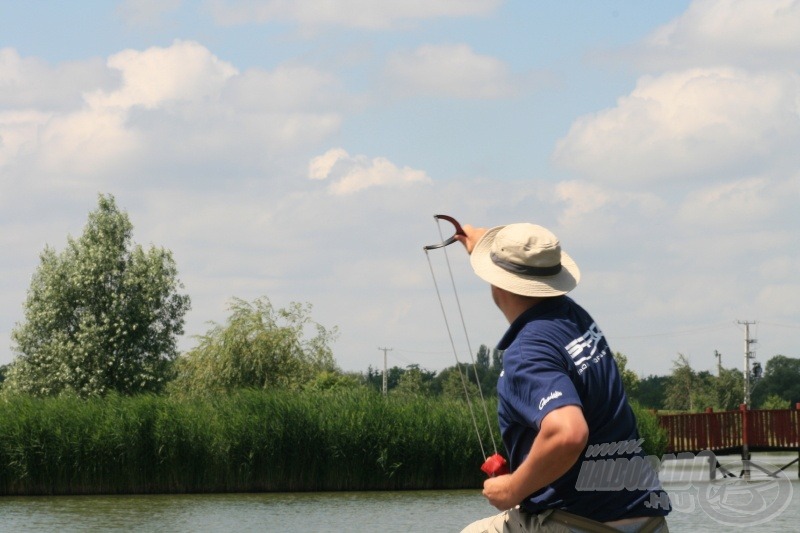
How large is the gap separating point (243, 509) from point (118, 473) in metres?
4.04

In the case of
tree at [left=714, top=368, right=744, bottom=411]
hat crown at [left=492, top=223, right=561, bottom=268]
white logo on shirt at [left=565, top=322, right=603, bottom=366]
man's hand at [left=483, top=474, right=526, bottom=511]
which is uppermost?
tree at [left=714, top=368, right=744, bottom=411]

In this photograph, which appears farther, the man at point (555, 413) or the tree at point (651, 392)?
the tree at point (651, 392)

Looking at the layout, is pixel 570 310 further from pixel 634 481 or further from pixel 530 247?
pixel 634 481

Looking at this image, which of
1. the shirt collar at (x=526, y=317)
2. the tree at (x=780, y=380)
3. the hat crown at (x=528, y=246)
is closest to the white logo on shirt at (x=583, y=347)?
the shirt collar at (x=526, y=317)

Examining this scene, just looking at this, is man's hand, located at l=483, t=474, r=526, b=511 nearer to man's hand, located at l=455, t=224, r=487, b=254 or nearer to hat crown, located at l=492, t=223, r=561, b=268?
hat crown, located at l=492, t=223, r=561, b=268

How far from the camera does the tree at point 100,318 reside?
1965 inches

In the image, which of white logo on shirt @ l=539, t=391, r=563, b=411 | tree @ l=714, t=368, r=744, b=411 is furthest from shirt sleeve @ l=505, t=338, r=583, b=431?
tree @ l=714, t=368, r=744, b=411

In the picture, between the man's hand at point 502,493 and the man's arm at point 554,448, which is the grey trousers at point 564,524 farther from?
the man's arm at point 554,448

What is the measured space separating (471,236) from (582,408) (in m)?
0.88

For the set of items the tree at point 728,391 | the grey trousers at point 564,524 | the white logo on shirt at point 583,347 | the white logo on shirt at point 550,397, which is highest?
the tree at point 728,391

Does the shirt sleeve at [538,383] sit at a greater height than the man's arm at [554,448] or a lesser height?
greater

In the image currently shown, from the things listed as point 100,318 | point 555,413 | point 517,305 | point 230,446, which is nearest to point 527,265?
point 517,305

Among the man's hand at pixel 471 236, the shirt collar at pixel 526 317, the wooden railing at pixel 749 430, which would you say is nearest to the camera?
the shirt collar at pixel 526 317

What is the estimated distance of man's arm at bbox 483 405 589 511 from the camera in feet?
9.98
